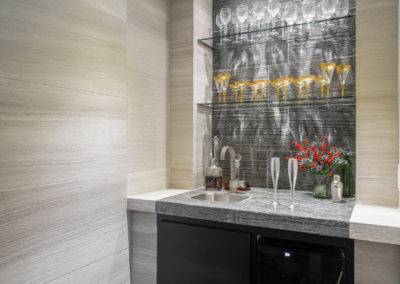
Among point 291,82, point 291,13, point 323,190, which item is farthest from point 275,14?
point 323,190

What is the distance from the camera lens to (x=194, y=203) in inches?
68.4

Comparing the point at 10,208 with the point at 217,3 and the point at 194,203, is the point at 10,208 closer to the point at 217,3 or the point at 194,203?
the point at 194,203

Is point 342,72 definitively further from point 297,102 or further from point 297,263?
point 297,263

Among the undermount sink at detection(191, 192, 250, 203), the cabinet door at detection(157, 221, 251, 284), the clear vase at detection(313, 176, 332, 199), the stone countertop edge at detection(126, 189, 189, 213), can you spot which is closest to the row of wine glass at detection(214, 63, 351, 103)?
the clear vase at detection(313, 176, 332, 199)

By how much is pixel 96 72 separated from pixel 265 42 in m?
1.24

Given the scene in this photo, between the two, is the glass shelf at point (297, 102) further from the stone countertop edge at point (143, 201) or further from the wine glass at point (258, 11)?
→ the stone countertop edge at point (143, 201)

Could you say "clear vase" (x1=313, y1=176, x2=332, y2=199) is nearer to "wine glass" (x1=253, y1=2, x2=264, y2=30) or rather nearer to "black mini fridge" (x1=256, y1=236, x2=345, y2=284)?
"black mini fridge" (x1=256, y1=236, x2=345, y2=284)

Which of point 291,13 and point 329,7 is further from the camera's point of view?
point 291,13

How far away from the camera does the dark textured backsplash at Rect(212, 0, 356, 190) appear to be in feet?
6.65

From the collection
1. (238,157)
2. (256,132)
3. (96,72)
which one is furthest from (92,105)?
(256,132)

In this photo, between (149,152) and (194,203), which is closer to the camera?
(194,203)

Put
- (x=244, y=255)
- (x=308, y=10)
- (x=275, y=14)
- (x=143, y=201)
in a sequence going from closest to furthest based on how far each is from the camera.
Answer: (x=244, y=255) < (x=143, y=201) < (x=308, y=10) < (x=275, y=14)

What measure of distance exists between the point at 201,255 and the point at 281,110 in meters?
1.13

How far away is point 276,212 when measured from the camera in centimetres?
153
